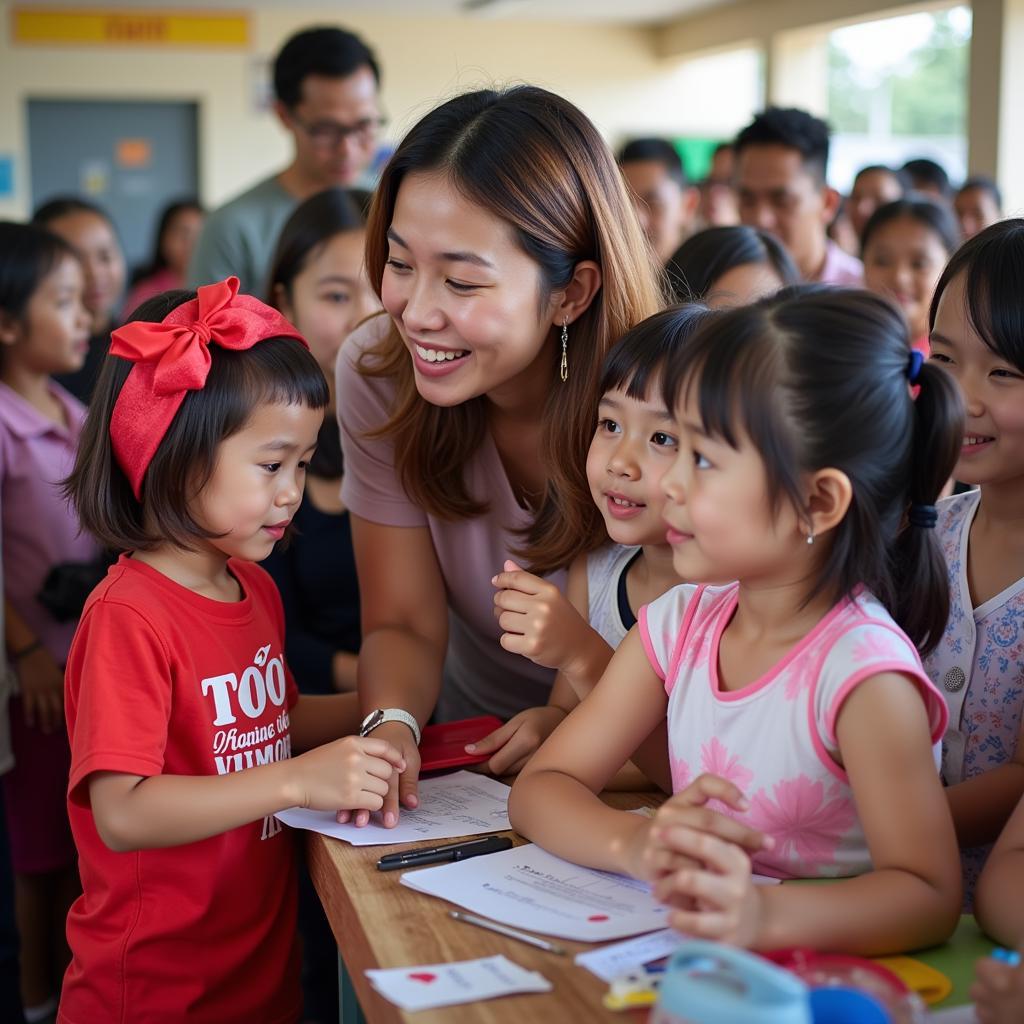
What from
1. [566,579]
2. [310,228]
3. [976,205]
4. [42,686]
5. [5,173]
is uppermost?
[5,173]

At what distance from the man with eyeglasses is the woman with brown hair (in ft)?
6.56

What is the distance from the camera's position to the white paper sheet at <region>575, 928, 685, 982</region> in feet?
3.41

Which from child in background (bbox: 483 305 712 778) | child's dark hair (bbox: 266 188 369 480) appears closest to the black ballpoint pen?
child in background (bbox: 483 305 712 778)

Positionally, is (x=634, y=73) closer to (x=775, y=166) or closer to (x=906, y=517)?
(x=775, y=166)

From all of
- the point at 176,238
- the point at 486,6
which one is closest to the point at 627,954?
the point at 176,238

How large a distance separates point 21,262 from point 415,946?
2.39 m

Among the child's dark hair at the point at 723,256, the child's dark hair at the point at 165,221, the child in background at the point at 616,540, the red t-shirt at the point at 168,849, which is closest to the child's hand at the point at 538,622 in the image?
the child in background at the point at 616,540

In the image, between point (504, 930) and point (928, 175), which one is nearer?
point (504, 930)

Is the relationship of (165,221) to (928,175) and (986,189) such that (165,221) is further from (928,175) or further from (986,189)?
(986,189)

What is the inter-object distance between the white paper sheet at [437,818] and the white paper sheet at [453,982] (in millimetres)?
305

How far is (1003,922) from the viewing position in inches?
43.5

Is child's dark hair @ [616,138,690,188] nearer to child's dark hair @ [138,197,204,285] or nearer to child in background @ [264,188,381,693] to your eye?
child's dark hair @ [138,197,204,285]

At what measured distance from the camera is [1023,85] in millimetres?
6586

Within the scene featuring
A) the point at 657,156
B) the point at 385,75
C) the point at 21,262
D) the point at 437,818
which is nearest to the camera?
the point at 437,818
